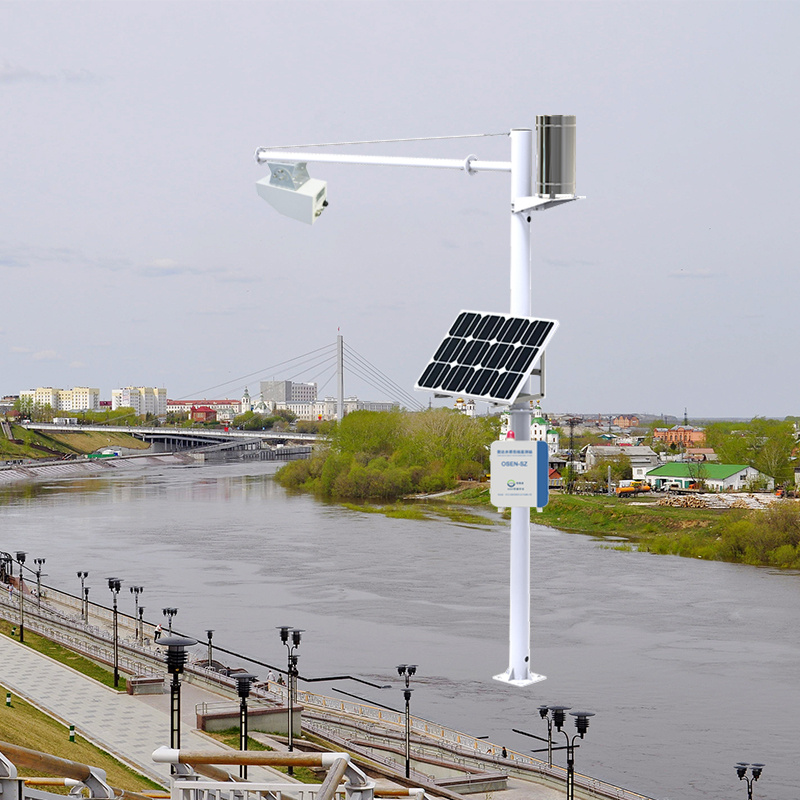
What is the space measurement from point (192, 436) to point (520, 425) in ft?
313

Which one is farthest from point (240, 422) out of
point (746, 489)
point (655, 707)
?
point (655, 707)

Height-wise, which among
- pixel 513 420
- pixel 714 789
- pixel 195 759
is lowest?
pixel 714 789

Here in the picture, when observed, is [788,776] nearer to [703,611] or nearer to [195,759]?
[703,611]

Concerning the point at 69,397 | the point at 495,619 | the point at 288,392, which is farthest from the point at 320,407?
the point at 495,619

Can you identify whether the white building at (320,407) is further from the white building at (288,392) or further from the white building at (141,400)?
the white building at (141,400)

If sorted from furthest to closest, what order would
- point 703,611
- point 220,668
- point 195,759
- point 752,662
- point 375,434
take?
point 375,434
point 703,611
point 752,662
point 220,668
point 195,759

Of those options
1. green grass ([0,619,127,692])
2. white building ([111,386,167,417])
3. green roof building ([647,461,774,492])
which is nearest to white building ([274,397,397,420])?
white building ([111,386,167,417])

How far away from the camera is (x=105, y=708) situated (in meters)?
15.6

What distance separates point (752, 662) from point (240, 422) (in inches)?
3938

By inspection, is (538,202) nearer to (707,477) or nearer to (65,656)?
(65,656)

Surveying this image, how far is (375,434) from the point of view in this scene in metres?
63.6

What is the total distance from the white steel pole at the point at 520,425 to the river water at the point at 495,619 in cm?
1245

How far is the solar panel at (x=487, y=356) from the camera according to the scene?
9.02 ft

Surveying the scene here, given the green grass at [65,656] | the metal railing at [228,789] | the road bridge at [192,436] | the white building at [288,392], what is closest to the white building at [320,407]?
the white building at [288,392]
